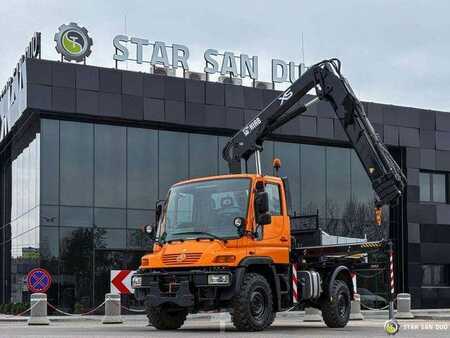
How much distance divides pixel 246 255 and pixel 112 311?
8.59 metres

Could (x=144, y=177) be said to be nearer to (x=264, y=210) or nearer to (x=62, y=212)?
(x=62, y=212)

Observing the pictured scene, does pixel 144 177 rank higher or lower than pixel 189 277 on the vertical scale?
higher

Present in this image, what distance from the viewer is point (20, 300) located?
109 ft

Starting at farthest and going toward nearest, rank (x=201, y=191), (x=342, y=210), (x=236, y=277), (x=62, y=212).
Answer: (x=342, y=210), (x=62, y=212), (x=201, y=191), (x=236, y=277)

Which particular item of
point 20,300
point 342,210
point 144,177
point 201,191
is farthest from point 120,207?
point 201,191

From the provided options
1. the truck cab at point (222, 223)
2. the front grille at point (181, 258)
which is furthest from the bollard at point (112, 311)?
the front grille at point (181, 258)

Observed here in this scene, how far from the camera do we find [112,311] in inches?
896

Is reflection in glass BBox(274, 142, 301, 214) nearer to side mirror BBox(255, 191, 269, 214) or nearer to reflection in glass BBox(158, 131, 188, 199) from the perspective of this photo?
reflection in glass BBox(158, 131, 188, 199)

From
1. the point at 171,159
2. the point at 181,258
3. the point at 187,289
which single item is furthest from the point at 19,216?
the point at 187,289

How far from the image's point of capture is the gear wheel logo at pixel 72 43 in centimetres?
3144

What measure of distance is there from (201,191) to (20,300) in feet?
63.2

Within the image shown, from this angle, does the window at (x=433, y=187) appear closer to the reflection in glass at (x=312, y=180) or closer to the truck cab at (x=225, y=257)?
the reflection in glass at (x=312, y=180)

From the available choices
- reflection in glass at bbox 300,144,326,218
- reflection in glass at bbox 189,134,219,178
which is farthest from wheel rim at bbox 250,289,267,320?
reflection in glass at bbox 300,144,326,218

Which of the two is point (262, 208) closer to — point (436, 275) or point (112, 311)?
point (112, 311)
